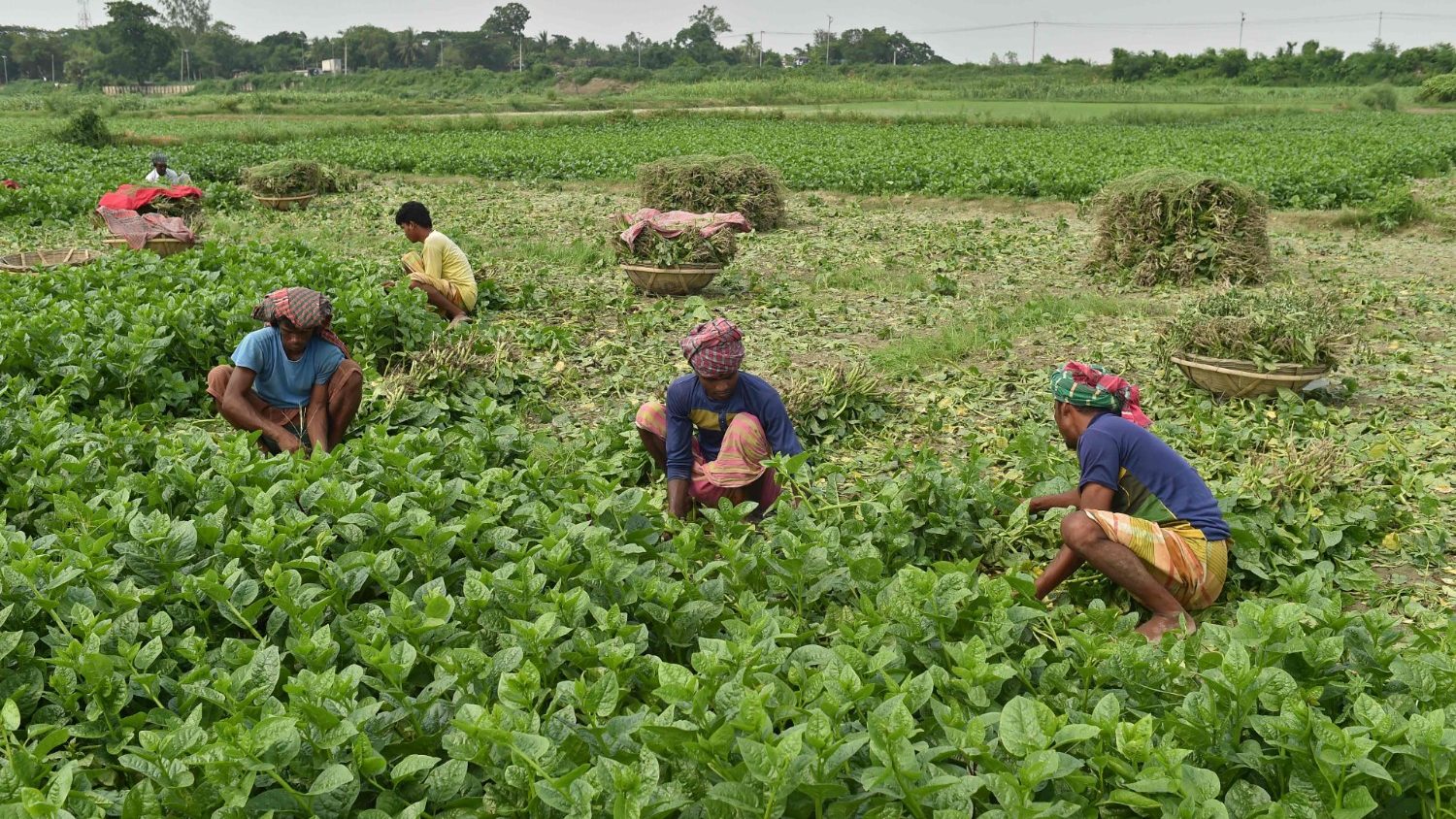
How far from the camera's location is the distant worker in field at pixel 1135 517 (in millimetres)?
3594

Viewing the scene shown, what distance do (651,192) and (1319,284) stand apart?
7679 mm

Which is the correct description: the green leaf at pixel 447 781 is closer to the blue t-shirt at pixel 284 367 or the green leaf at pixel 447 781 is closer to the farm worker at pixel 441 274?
the blue t-shirt at pixel 284 367

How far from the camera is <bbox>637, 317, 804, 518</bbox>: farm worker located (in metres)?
4.42

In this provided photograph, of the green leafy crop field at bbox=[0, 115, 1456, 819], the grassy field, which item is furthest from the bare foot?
the grassy field

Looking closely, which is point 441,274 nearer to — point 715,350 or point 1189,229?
point 715,350

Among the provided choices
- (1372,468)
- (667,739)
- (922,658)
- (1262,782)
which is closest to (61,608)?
(667,739)

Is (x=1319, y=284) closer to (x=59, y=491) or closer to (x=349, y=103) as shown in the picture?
(x=59, y=491)

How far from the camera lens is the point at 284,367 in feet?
16.5

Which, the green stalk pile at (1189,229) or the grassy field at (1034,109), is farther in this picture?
the grassy field at (1034,109)

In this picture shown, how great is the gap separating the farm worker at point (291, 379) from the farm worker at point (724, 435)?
1.68 m

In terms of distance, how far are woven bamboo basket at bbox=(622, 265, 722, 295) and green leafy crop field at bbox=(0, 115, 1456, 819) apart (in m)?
0.31

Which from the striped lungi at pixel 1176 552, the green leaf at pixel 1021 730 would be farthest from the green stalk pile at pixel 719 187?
the green leaf at pixel 1021 730

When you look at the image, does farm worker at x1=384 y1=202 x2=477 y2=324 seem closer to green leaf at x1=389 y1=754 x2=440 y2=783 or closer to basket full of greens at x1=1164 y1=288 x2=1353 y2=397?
basket full of greens at x1=1164 y1=288 x2=1353 y2=397

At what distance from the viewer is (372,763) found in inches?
85.8
